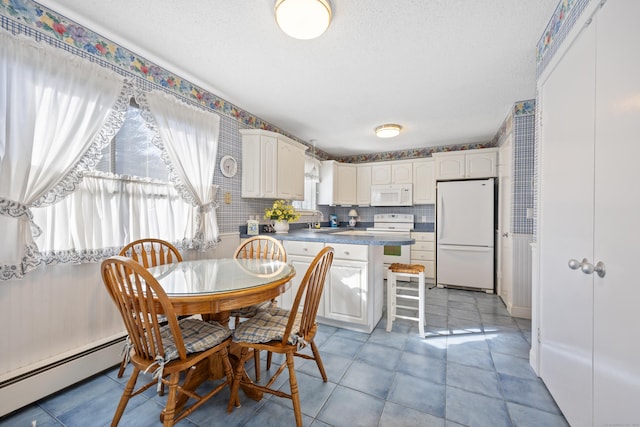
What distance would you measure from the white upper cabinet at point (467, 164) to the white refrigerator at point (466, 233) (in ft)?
0.61

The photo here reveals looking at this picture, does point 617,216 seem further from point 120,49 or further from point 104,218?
point 120,49

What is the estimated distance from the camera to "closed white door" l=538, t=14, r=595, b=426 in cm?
120

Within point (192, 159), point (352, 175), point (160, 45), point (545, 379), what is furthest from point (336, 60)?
point (352, 175)

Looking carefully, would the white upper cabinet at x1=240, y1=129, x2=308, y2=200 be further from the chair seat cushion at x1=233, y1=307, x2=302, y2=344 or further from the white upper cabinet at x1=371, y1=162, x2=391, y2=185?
the white upper cabinet at x1=371, y1=162, x2=391, y2=185

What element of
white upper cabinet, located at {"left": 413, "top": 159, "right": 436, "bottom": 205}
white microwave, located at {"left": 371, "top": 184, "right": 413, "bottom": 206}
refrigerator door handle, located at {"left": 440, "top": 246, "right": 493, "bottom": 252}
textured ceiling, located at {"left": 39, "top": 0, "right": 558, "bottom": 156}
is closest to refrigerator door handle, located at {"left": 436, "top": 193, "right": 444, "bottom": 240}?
refrigerator door handle, located at {"left": 440, "top": 246, "right": 493, "bottom": 252}

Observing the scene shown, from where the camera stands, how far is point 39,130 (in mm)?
1514

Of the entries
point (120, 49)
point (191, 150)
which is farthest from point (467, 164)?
point (120, 49)

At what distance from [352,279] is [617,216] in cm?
185

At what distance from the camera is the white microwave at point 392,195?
478 centimetres

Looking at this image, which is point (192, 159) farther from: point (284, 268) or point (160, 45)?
point (284, 268)

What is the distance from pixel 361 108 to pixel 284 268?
2.24 m

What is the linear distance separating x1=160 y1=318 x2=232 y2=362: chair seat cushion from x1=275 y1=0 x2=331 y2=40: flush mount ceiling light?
1.83 metres

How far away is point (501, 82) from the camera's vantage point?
8.13 ft

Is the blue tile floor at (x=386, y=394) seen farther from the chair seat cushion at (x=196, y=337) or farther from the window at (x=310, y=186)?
the window at (x=310, y=186)
